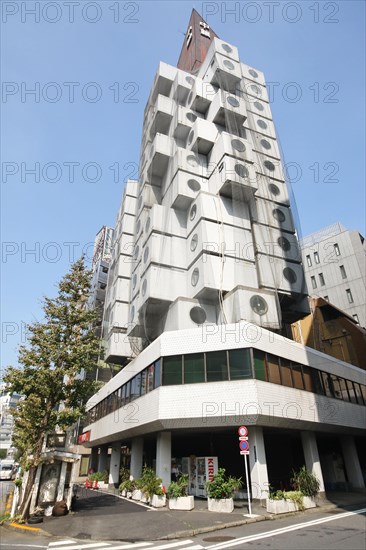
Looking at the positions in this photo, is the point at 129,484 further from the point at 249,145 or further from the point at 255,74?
the point at 255,74

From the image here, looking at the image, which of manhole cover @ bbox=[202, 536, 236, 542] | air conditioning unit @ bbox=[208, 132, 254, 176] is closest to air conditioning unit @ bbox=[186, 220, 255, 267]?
air conditioning unit @ bbox=[208, 132, 254, 176]

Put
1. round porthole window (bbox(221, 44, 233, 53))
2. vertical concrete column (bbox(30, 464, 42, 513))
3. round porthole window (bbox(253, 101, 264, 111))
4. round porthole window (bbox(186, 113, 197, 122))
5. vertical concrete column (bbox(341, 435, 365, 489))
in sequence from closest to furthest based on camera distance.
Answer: vertical concrete column (bbox(30, 464, 42, 513)) → vertical concrete column (bbox(341, 435, 365, 489)) → round porthole window (bbox(186, 113, 197, 122)) → round porthole window (bbox(253, 101, 264, 111)) → round porthole window (bbox(221, 44, 233, 53))

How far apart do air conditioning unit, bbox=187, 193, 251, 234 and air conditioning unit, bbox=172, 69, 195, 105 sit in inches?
670

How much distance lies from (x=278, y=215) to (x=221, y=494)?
24.7 metres

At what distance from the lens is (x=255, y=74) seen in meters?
42.5

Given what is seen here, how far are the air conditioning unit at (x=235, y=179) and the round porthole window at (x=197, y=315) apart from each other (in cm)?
1122

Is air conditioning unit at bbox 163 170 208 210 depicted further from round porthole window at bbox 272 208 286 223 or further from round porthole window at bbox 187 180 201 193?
round porthole window at bbox 272 208 286 223

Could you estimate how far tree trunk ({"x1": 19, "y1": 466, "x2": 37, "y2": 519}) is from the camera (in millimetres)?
14145

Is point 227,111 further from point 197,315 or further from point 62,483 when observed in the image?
point 62,483

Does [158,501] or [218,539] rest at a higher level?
[158,501]

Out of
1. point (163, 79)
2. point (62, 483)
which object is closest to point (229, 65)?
point (163, 79)

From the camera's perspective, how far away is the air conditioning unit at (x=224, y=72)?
38.0m

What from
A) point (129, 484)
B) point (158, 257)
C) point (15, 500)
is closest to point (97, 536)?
point (15, 500)

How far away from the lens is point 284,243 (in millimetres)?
31156
